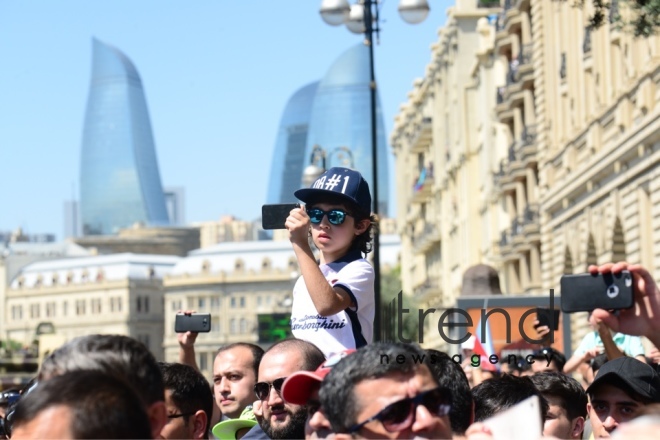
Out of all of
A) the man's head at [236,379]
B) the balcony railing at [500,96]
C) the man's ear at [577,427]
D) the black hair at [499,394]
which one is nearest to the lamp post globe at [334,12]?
the man's head at [236,379]

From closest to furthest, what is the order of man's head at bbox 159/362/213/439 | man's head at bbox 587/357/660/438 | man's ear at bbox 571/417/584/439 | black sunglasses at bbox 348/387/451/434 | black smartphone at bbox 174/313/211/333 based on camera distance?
black sunglasses at bbox 348/387/451/434 → man's head at bbox 159/362/213/439 → man's head at bbox 587/357/660/438 → man's ear at bbox 571/417/584/439 → black smartphone at bbox 174/313/211/333

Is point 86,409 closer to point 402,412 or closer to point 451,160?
point 402,412

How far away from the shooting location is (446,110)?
77.6 meters

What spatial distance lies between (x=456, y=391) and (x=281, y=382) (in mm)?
871

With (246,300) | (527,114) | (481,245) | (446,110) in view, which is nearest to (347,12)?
(527,114)

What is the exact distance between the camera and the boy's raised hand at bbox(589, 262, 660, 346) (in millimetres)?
5521

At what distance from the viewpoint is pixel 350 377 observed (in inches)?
176

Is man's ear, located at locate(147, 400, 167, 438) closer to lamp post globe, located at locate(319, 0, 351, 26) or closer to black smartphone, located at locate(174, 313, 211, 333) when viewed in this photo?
black smartphone, located at locate(174, 313, 211, 333)

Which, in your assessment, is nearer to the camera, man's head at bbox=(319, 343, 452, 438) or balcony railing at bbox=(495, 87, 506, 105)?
man's head at bbox=(319, 343, 452, 438)

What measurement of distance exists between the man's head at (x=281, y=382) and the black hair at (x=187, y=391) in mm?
210

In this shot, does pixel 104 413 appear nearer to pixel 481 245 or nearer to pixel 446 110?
pixel 481 245

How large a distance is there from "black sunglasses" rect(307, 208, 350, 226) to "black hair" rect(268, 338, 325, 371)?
66cm

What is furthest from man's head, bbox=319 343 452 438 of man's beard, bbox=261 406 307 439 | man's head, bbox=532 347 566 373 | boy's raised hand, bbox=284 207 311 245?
man's head, bbox=532 347 566 373

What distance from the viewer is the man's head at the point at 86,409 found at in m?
3.83
